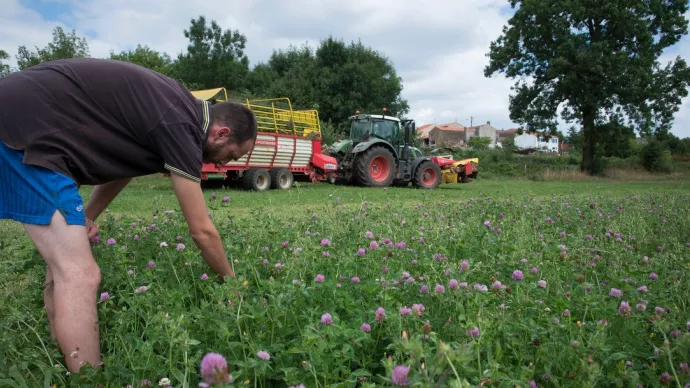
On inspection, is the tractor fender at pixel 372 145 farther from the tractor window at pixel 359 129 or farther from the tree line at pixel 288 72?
the tree line at pixel 288 72

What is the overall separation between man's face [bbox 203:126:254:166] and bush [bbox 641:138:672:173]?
118 ft

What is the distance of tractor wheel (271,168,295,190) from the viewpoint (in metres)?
14.3

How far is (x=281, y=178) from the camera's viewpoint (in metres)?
14.6

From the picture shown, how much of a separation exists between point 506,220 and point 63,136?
168 inches

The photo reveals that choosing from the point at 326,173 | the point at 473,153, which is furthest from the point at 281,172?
the point at 473,153

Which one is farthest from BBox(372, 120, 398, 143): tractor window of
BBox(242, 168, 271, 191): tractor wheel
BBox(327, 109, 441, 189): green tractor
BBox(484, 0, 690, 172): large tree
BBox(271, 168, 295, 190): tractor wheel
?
BBox(484, 0, 690, 172): large tree

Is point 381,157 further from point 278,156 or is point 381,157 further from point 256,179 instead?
point 256,179

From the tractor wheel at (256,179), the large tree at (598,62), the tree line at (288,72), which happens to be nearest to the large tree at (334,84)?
the tree line at (288,72)

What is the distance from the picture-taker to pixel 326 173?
53.1 feet

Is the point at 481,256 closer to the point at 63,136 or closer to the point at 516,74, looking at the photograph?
the point at 63,136

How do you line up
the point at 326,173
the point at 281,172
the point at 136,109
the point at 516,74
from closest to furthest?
1. the point at 136,109
2. the point at 281,172
3. the point at 326,173
4. the point at 516,74

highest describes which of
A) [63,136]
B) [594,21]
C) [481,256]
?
[594,21]

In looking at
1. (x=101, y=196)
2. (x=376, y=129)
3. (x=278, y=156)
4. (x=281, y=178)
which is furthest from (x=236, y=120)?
(x=376, y=129)

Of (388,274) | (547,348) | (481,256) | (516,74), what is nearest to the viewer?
(547,348)
